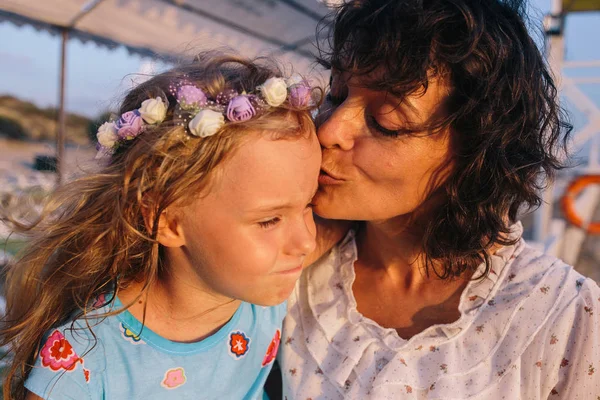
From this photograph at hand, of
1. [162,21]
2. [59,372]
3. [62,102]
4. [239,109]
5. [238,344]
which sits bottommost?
[62,102]

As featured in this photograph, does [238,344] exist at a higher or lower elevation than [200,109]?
lower

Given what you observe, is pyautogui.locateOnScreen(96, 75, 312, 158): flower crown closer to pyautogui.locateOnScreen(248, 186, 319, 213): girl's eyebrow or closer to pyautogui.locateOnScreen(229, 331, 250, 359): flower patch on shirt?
pyautogui.locateOnScreen(248, 186, 319, 213): girl's eyebrow

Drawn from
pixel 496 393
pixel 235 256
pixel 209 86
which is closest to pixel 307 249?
pixel 235 256

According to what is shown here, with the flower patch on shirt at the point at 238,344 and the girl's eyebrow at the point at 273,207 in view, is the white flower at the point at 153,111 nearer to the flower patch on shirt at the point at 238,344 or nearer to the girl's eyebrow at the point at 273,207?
the girl's eyebrow at the point at 273,207

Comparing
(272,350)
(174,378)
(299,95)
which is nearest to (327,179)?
(299,95)

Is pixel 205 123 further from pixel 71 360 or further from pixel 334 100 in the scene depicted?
pixel 71 360

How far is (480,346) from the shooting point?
1.41 metres

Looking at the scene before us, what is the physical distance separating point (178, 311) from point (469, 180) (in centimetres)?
91

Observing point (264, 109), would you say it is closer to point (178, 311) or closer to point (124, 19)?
point (178, 311)

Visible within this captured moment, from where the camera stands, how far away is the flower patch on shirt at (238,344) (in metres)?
1.51

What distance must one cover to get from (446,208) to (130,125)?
0.94 metres

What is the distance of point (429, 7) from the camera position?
1.36m

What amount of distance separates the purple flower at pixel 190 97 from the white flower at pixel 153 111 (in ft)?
0.15

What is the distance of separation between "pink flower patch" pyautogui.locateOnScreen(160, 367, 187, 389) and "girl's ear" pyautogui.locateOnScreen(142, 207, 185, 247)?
34 centimetres
